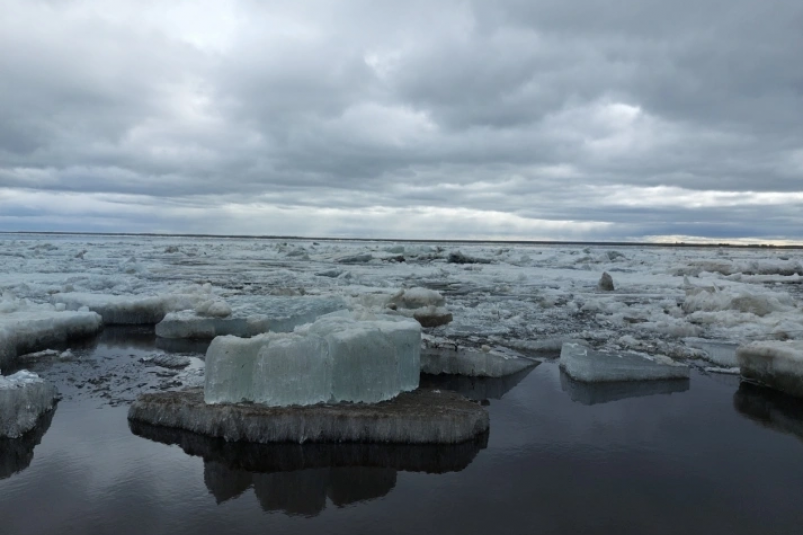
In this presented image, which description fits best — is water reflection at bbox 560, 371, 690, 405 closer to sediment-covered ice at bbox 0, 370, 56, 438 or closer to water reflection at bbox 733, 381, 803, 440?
water reflection at bbox 733, 381, 803, 440

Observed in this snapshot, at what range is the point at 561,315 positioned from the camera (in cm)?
1119

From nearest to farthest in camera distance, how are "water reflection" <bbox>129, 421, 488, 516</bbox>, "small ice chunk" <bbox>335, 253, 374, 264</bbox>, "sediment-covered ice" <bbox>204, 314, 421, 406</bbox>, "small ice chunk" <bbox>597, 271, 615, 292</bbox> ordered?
"water reflection" <bbox>129, 421, 488, 516</bbox> < "sediment-covered ice" <bbox>204, 314, 421, 406</bbox> < "small ice chunk" <bbox>597, 271, 615, 292</bbox> < "small ice chunk" <bbox>335, 253, 374, 264</bbox>

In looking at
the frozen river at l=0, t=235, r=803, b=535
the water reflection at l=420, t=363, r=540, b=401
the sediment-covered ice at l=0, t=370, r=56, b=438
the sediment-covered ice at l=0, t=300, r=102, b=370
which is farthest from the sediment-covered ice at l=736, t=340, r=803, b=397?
the sediment-covered ice at l=0, t=300, r=102, b=370

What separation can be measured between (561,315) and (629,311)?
162 centimetres

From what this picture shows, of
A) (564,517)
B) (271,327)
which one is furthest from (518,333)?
(564,517)

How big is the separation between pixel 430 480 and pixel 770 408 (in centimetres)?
373

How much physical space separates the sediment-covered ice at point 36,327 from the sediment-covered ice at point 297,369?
3558mm

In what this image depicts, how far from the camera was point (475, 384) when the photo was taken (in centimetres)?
624

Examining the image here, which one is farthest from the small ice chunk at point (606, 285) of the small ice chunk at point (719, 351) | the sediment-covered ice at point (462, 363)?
the sediment-covered ice at point (462, 363)

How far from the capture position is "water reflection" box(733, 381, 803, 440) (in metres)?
5.10

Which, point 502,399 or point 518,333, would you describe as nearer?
point 502,399

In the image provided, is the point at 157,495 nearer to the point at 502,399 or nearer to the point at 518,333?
the point at 502,399

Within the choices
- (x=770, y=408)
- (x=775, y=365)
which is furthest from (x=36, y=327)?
(x=775, y=365)

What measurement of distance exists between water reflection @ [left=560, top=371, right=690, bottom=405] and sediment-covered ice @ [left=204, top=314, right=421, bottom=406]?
2.26m
